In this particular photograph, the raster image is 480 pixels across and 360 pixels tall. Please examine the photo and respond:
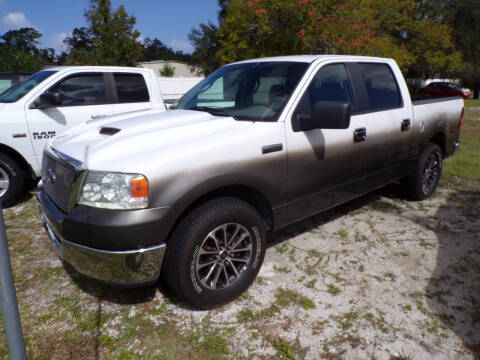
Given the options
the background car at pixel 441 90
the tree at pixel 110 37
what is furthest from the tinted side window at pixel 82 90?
the background car at pixel 441 90

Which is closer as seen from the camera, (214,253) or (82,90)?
(214,253)

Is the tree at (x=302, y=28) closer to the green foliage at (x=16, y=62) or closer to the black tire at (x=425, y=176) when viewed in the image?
the black tire at (x=425, y=176)

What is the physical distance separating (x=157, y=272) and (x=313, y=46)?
11675 mm

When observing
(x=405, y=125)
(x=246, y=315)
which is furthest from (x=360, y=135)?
(x=246, y=315)

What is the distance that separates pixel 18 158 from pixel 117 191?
3556mm

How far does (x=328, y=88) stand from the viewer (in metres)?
3.23

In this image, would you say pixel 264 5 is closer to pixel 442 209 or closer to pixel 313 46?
pixel 313 46

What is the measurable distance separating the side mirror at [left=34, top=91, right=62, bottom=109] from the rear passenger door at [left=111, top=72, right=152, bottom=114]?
0.95m

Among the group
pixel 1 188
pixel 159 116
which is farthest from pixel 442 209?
pixel 1 188

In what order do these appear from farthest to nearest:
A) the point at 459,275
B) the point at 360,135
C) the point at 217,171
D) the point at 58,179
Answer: the point at 360,135 → the point at 459,275 → the point at 58,179 → the point at 217,171

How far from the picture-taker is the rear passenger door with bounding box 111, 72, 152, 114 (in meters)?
5.58

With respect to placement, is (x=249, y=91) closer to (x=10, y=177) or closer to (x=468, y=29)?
(x=10, y=177)

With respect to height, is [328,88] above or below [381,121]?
above

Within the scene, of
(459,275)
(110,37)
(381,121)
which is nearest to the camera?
(459,275)
